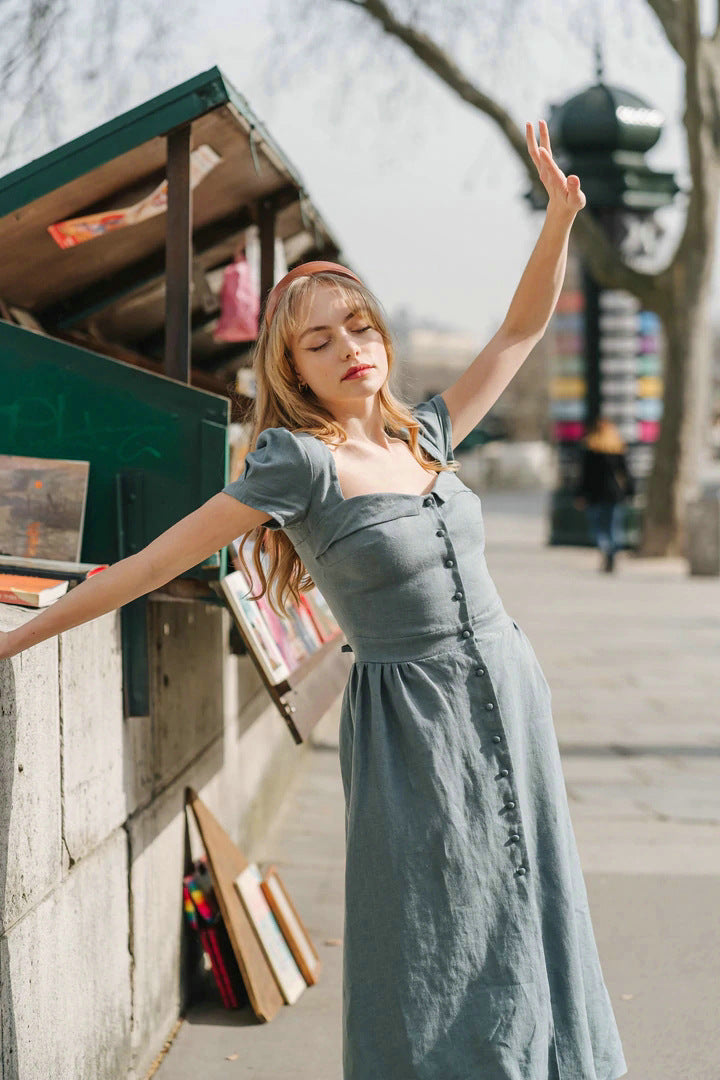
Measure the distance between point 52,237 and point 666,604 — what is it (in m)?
10.1

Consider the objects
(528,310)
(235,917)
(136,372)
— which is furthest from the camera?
(235,917)

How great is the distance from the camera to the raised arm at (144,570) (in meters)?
2.21

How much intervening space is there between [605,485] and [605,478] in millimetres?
131

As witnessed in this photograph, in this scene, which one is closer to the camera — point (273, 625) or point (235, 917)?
point (235, 917)

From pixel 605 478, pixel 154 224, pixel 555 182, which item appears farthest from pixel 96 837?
pixel 605 478

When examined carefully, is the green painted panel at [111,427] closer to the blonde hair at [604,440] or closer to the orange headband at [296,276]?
the orange headband at [296,276]

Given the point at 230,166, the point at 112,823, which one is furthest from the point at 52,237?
the point at 112,823

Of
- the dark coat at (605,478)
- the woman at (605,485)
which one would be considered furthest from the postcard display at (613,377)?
the dark coat at (605,478)

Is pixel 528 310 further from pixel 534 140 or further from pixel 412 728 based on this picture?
pixel 412 728

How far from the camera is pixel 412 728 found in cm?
236

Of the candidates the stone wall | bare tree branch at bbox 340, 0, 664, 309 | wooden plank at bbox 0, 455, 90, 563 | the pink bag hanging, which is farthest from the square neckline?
bare tree branch at bbox 340, 0, 664, 309

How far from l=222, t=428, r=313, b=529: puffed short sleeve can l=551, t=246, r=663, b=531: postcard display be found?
16.4 m

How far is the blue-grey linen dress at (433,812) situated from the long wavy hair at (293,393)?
8 centimetres

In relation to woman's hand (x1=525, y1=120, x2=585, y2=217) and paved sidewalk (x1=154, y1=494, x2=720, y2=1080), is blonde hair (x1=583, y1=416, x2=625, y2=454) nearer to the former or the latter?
paved sidewalk (x1=154, y1=494, x2=720, y2=1080)
